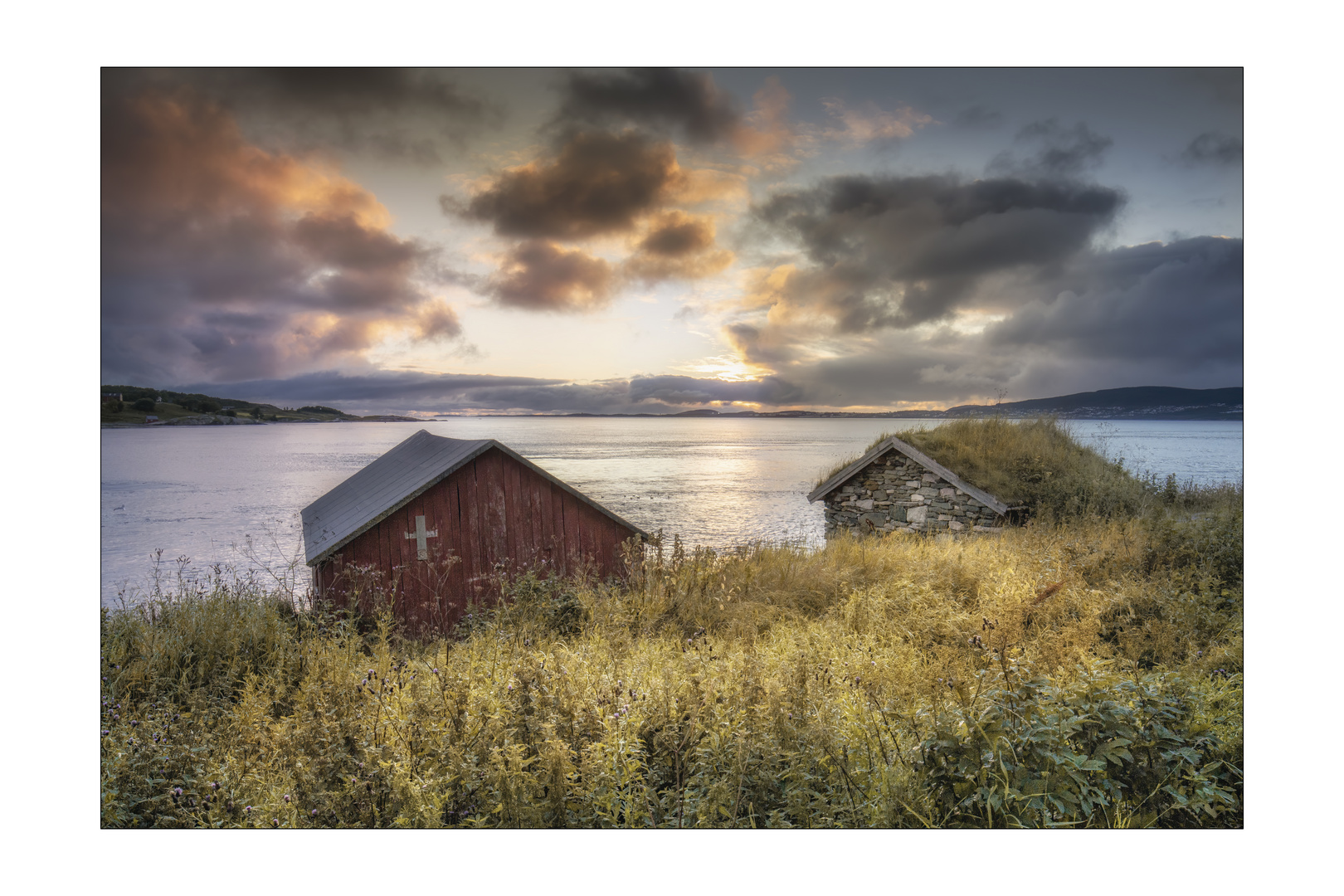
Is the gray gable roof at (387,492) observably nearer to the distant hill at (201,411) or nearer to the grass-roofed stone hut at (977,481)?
the distant hill at (201,411)

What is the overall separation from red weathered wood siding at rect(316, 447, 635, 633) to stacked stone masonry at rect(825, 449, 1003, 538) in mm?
7139

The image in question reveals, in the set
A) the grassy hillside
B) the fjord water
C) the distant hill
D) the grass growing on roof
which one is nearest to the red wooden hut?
the fjord water

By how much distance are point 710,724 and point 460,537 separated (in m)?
4.65

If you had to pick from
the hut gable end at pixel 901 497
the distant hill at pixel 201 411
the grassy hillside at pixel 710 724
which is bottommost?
the grassy hillside at pixel 710 724

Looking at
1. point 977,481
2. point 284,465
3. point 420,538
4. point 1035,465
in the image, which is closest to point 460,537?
point 420,538

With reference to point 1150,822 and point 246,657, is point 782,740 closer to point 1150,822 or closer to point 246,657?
point 1150,822

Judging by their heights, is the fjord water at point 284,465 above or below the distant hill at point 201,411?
below

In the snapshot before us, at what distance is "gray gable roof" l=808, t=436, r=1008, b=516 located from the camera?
1114 cm

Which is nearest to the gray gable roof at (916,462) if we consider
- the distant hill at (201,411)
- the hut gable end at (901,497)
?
the hut gable end at (901,497)

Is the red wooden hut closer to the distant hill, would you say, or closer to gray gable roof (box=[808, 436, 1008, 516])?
the distant hill

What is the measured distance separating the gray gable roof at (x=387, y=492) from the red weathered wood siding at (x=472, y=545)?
0.43 feet

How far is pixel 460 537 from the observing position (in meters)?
7.08

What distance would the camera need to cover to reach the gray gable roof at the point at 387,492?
22.1ft

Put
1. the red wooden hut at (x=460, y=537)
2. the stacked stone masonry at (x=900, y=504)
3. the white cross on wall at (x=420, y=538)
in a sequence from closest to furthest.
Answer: the red wooden hut at (x=460, y=537), the white cross on wall at (x=420, y=538), the stacked stone masonry at (x=900, y=504)
